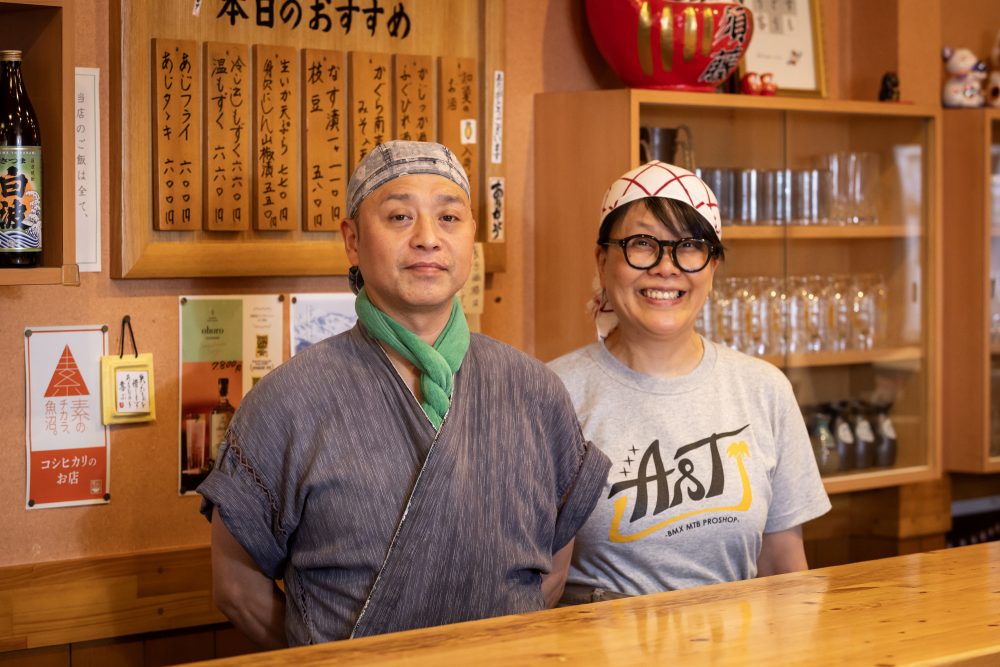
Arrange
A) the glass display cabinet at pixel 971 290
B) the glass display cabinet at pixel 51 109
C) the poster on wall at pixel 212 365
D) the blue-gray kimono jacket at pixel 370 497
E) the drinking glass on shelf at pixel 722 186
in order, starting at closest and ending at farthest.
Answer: the blue-gray kimono jacket at pixel 370 497 < the glass display cabinet at pixel 51 109 < the poster on wall at pixel 212 365 < the drinking glass on shelf at pixel 722 186 < the glass display cabinet at pixel 971 290

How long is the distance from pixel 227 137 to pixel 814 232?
4.74ft

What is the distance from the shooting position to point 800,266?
9.50 ft

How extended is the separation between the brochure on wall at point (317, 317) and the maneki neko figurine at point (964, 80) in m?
1.79

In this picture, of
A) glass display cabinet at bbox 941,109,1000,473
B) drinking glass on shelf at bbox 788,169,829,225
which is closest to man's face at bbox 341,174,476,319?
drinking glass on shelf at bbox 788,169,829,225

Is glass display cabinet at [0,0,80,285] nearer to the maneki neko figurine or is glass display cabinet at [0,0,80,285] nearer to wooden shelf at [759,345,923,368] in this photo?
wooden shelf at [759,345,923,368]

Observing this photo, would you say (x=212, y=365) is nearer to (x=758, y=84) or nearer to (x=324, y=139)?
(x=324, y=139)

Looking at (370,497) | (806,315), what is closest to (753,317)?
(806,315)

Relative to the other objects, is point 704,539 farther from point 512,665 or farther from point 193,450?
point 193,450

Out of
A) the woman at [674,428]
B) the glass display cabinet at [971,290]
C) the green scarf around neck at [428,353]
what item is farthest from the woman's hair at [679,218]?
the glass display cabinet at [971,290]

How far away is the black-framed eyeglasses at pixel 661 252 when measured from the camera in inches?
75.9

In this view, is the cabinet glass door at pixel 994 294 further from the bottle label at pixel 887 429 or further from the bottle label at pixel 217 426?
the bottle label at pixel 217 426

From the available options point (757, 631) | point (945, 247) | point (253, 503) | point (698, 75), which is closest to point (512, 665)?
point (757, 631)

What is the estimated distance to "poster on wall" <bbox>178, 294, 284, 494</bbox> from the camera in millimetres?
2264

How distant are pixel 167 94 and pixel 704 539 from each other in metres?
1.25
